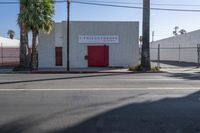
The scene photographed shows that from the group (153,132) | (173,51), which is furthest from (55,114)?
(173,51)

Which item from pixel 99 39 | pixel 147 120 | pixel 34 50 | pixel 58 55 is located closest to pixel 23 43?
pixel 34 50

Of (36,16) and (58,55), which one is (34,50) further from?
(58,55)

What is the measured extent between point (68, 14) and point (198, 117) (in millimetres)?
21149

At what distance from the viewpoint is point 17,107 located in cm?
1015

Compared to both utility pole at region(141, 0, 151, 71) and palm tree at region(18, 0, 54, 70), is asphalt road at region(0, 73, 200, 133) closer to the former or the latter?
utility pole at region(141, 0, 151, 71)

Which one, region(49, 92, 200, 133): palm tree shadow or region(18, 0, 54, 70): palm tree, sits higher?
region(18, 0, 54, 70): palm tree

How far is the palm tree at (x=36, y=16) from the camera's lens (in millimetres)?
28203

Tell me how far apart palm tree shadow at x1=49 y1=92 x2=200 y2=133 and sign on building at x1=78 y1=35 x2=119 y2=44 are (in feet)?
74.9

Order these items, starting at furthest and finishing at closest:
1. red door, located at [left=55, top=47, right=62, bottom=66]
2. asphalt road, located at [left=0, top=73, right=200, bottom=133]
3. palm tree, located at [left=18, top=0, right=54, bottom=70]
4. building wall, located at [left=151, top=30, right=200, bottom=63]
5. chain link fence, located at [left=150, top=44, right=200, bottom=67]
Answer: building wall, located at [left=151, top=30, right=200, bottom=63], chain link fence, located at [left=150, top=44, right=200, bottom=67], red door, located at [left=55, top=47, right=62, bottom=66], palm tree, located at [left=18, top=0, right=54, bottom=70], asphalt road, located at [left=0, top=73, right=200, bottom=133]

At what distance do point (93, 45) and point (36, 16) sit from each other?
6797 millimetres

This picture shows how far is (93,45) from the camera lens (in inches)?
1316

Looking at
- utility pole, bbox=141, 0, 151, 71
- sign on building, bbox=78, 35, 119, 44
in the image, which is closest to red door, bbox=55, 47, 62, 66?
sign on building, bbox=78, 35, 119, 44

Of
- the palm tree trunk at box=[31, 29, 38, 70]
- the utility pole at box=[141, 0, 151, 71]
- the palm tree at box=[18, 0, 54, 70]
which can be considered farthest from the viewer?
the palm tree trunk at box=[31, 29, 38, 70]

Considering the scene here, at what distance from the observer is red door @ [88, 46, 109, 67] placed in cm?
3350
